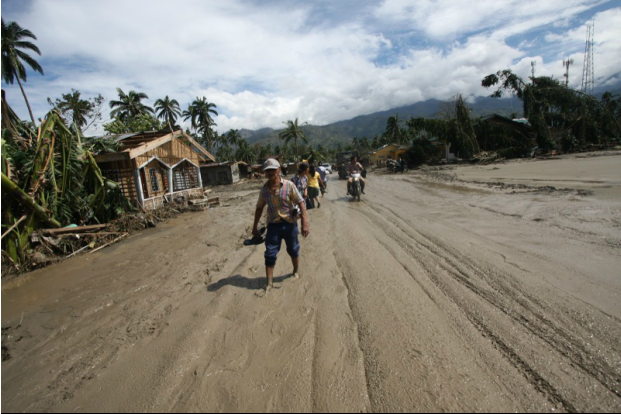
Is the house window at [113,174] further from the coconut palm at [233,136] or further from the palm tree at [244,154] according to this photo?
the coconut palm at [233,136]

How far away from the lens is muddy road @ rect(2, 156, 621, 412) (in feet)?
6.61

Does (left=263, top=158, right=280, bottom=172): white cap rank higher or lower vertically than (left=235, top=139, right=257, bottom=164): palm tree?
lower

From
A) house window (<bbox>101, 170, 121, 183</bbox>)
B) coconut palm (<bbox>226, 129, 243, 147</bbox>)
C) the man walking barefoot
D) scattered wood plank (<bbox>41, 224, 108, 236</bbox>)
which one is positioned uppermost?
coconut palm (<bbox>226, 129, 243, 147</bbox>)

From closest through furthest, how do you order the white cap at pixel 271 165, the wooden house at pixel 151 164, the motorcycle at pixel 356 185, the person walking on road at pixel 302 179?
A: the white cap at pixel 271 165 < the person walking on road at pixel 302 179 < the motorcycle at pixel 356 185 < the wooden house at pixel 151 164

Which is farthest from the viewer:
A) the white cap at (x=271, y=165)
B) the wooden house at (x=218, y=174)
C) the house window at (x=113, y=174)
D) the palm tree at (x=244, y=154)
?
the palm tree at (x=244, y=154)

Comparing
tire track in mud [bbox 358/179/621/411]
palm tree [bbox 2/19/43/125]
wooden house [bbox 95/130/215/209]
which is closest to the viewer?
tire track in mud [bbox 358/179/621/411]

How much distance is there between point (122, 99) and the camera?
120ft

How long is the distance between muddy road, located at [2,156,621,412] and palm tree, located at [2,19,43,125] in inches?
1111

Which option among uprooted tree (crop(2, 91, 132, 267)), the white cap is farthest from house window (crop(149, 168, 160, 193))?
the white cap

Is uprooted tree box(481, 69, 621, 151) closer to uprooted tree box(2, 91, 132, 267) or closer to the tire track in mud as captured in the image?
the tire track in mud

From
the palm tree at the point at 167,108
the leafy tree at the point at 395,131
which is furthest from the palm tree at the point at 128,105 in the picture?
the leafy tree at the point at 395,131

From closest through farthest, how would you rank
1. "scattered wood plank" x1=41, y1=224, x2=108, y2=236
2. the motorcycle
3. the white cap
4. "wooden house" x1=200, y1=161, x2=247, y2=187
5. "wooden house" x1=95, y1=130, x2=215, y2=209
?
the white cap, "scattered wood plank" x1=41, y1=224, x2=108, y2=236, the motorcycle, "wooden house" x1=95, y1=130, x2=215, y2=209, "wooden house" x1=200, y1=161, x2=247, y2=187

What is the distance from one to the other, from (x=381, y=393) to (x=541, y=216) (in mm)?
6259

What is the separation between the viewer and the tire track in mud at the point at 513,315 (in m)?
1.97
